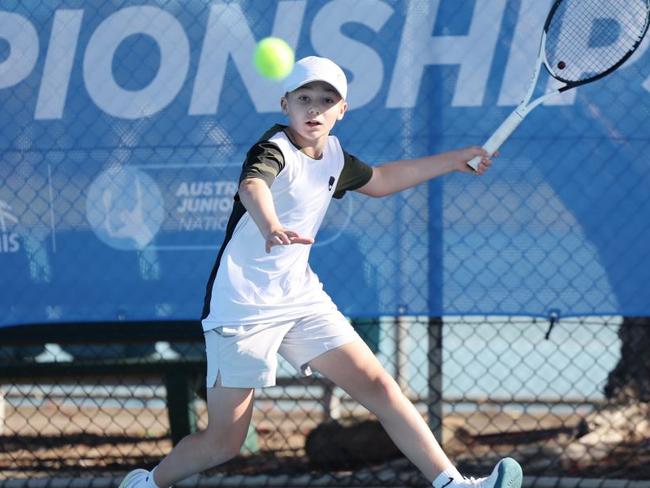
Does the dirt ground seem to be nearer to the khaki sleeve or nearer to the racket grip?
the racket grip

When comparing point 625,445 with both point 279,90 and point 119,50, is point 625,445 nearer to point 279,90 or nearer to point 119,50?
point 279,90

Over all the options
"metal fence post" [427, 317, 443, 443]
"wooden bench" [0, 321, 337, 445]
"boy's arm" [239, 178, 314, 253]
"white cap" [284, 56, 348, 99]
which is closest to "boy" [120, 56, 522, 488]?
"white cap" [284, 56, 348, 99]

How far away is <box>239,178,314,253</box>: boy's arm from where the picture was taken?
128 inches

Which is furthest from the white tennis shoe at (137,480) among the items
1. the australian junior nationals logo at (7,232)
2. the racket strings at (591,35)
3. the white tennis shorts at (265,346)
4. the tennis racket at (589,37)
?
the racket strings at (591,35)

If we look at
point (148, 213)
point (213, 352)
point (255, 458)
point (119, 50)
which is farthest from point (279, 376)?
point (213, 352)

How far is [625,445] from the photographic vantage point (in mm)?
5324

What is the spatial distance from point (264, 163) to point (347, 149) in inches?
47.1

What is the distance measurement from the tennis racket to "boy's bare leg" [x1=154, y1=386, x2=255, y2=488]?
4.70ft

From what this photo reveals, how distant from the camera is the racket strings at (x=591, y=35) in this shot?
4.29 m

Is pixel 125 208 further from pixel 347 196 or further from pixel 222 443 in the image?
pixel 222 443

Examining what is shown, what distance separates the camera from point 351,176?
13.0 feet

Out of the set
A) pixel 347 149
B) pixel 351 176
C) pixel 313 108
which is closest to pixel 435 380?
pixel 347 149

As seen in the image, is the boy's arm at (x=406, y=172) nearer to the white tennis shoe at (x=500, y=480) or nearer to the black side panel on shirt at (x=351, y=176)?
the black side panel on shirt at (x=351, y=176)

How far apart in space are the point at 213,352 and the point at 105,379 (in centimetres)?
245
